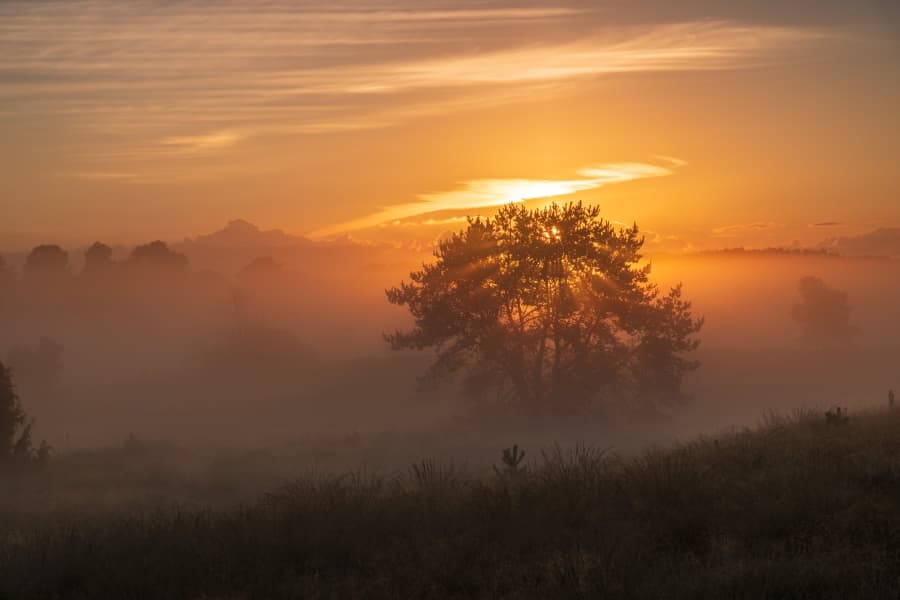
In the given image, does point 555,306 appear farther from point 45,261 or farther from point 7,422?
point 45,261

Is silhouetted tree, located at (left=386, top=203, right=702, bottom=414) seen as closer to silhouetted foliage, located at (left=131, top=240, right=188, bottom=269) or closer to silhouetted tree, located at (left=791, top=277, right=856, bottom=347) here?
silhouetted tree, located at (left=791, top=277, right=856, bottom=347)

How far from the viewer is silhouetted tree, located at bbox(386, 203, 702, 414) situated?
3434 cm

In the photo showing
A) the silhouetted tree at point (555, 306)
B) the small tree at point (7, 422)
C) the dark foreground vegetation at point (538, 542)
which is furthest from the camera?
the silhouetted tree at point (555, 306)

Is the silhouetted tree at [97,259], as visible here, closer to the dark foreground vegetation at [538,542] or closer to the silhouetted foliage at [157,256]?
the silhouetted foliage at [157,256]

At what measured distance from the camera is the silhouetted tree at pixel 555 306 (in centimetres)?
3434

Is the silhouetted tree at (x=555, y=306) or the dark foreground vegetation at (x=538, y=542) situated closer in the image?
the dark foreground vegetation at (x=538, y=542)

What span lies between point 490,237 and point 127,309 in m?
96.8

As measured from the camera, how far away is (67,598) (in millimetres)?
6988

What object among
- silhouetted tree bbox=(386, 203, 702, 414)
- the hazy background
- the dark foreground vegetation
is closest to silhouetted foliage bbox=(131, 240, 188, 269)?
the hazy background

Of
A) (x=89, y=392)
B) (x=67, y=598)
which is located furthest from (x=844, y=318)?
(x=67, y=598)

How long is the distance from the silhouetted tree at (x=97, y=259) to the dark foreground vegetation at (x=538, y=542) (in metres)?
122

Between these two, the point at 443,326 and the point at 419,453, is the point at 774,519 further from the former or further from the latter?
the point at 443,326

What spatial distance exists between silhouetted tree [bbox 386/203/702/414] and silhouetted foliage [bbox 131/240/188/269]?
96.8 m

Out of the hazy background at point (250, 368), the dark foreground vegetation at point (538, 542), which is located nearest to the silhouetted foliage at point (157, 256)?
the hazy background at point (250, 368)
